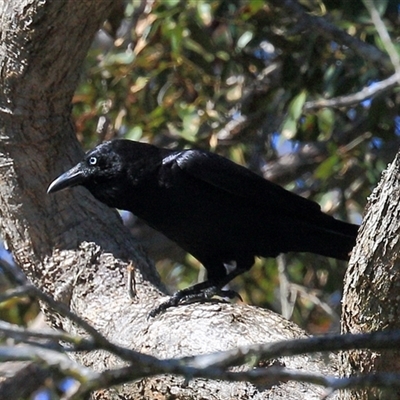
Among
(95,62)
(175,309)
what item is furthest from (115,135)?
(175,309)

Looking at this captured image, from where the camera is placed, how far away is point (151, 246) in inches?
233

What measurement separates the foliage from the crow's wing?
24.8 inches

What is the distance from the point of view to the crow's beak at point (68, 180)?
432cm

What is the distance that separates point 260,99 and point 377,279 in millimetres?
3647

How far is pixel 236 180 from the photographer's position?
15.8 ft

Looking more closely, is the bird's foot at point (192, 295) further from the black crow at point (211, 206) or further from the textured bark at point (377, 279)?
the textured bark at point (377, 279)

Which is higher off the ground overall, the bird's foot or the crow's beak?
the crow's beak

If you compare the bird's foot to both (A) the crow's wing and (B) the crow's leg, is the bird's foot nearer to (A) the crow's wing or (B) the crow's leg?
(B) the crow's leg

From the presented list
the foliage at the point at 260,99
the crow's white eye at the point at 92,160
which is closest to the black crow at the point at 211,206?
the crow's white eye at the point at 92,160

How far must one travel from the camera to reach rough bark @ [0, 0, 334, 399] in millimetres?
4145

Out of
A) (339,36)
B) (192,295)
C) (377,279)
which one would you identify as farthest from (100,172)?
(377,279)

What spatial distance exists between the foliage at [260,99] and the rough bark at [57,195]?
1.18m

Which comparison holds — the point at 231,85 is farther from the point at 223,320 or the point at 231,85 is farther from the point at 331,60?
the point at 223,320

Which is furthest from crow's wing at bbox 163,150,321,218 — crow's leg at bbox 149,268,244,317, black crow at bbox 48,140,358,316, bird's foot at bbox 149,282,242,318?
bird's foot at bbox 149,282,242,318
